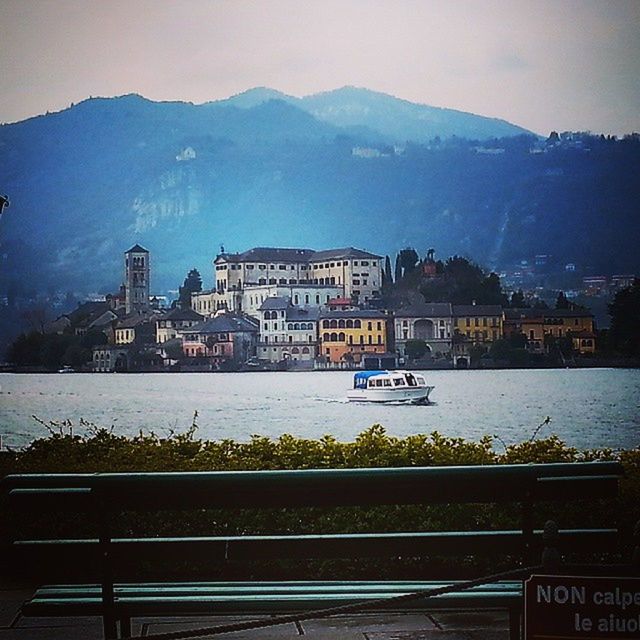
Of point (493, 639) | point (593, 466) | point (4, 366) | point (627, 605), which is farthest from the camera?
point (4, 366)

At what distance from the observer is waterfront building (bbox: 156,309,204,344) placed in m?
10.5

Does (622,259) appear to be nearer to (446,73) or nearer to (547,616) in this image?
(446,73)

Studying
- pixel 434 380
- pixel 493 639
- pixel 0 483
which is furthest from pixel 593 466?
pixel 434 380

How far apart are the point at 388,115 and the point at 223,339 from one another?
2.12 m

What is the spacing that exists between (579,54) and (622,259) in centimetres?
158

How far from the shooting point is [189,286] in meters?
10.5

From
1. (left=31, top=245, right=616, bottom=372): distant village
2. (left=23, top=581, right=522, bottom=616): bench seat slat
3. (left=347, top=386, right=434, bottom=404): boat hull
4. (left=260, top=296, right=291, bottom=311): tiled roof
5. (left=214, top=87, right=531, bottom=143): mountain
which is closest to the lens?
(left=23, top=581, right=522, bottom=616): bench seat slat

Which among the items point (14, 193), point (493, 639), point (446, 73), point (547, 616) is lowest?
point (493, 639)

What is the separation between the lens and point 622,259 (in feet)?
34.3

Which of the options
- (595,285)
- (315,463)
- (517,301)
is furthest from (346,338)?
(315,463)

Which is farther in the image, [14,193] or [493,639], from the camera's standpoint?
[14,193]

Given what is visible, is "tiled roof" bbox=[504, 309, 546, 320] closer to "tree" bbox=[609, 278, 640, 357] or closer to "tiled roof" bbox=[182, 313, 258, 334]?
"tree" bbox=[609, 278, 640, 357]

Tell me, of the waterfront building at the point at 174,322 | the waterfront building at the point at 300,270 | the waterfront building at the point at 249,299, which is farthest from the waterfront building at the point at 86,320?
the waterfront building at the point at 300,270

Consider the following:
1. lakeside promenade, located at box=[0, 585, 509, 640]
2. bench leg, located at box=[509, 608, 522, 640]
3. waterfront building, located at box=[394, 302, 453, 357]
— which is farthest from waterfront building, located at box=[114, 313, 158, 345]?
bench leg, located at box=[509, 608, 522, 640]
